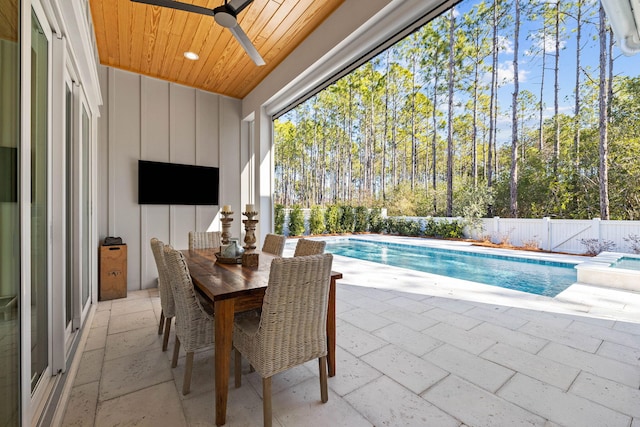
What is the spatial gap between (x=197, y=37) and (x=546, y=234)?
9665 millimetres

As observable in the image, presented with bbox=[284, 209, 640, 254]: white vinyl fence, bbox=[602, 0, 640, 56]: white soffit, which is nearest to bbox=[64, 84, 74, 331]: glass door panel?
bbox=[602, 0, 640, 56]: white soffit

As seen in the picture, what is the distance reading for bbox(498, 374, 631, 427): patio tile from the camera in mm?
1526

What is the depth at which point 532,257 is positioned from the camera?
667 cm

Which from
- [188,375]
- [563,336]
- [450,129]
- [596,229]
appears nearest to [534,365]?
[563,336]

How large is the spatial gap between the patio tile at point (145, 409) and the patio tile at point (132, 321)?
3.99 feet

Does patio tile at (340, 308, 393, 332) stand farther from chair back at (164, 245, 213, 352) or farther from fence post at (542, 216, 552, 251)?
fence post at (542, 216, 552, 251)

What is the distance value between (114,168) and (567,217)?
495 inches

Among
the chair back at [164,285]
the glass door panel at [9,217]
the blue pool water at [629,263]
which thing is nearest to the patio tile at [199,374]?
the chair back at [164,285]

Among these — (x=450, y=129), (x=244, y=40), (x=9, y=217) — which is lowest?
(x=9, y=217)

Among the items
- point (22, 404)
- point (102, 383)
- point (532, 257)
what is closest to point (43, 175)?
point (22, 404)

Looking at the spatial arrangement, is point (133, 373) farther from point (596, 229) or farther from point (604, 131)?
point (604, 131)

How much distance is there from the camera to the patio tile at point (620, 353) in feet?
6.91

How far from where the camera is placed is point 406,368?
2.04m

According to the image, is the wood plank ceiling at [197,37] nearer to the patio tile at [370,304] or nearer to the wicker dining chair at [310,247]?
the wicker dining chair at [310,247]
